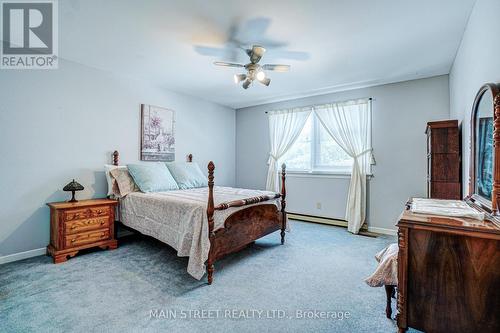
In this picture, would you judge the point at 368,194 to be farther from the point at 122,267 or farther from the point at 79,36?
the point at 79,36

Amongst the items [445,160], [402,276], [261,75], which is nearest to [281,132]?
[261,75]

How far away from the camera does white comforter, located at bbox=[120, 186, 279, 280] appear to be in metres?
2.28

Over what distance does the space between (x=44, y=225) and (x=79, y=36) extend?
224 centimetres

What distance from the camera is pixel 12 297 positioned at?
6.57 ft

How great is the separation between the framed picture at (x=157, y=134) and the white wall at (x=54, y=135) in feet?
0.35

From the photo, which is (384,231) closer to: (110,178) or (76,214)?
(110,178)

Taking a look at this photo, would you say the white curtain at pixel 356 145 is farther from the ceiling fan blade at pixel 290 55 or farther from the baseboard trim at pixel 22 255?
the baseboard trim at pixel 22 255

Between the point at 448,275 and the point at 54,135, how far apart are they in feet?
13.1

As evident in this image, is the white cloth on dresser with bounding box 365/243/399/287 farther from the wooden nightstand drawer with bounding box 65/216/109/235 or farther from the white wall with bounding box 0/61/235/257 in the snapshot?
the white wall with bounding box 0/61/235/257

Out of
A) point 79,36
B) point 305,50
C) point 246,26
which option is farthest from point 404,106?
point 79,36

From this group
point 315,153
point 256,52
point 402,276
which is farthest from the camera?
point 315,153

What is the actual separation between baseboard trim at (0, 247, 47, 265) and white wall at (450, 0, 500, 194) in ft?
15.0

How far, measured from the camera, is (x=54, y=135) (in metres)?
3.03

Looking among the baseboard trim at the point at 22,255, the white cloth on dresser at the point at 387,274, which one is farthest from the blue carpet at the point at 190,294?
the white cloth on dresser at the point at 387,274
